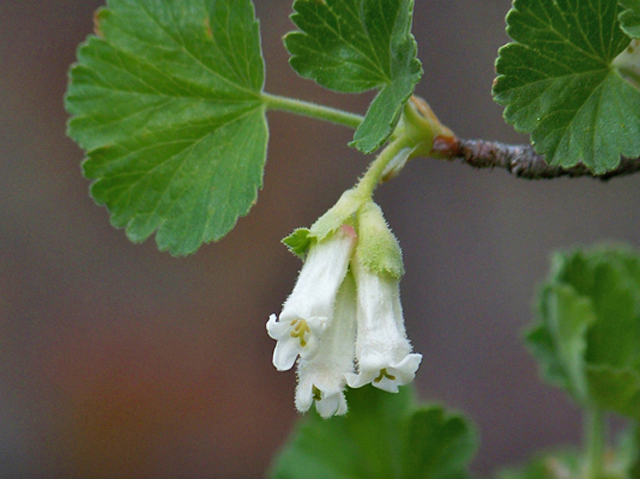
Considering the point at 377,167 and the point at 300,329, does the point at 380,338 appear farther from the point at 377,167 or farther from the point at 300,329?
the point at 377,167

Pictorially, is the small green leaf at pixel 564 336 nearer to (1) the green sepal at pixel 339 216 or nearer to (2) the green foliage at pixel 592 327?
(2) the green foliage at pixel 592 327

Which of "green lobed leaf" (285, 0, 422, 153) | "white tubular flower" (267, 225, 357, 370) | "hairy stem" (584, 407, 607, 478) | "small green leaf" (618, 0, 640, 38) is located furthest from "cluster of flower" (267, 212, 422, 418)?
"hairy stem" (584, 407, 607, 478)

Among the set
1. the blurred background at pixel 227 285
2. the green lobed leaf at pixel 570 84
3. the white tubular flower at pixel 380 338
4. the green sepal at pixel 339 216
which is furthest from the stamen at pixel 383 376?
the blurred background at pixel 227 285

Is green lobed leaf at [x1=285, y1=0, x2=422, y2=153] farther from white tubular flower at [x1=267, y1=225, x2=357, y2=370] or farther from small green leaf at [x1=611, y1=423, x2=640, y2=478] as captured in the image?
small green leaf at [x1=611, y1=423, x2=640, y2=478]

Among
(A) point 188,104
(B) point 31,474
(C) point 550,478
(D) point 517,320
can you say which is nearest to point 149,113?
(A) point 188,104

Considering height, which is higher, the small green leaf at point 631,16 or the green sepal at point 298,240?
the small green leaf at point 631,16

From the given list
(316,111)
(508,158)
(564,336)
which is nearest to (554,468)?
(564,336)

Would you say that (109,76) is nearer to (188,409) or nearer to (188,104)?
(188,104)
